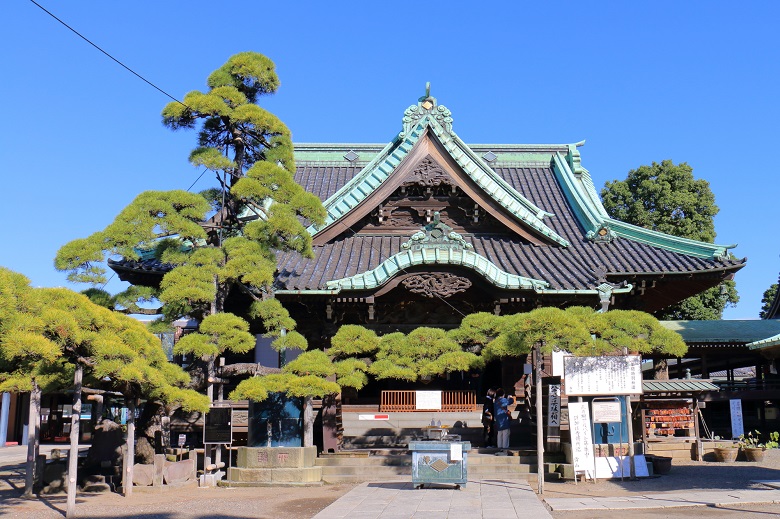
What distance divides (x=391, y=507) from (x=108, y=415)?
2277cm

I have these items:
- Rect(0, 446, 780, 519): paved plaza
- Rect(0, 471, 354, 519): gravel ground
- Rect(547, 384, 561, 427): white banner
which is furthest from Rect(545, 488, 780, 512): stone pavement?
Rect(0, 471, 354, 519): gravel ground

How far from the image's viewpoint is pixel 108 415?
30.8 m

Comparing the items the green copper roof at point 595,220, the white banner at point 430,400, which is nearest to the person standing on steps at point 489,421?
the white banner at point 430,400

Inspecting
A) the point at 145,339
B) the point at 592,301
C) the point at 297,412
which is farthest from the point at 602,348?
the point at 145,339

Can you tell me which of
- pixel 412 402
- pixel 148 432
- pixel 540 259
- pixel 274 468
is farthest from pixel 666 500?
pixel 148 432

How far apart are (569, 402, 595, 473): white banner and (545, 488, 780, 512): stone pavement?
1.91m

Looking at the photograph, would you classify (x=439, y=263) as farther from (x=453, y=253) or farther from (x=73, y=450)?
(x=73, y=450)

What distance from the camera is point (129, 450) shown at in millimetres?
13305

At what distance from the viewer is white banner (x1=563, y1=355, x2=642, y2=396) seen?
1495 cm

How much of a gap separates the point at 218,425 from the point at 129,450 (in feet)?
7.00

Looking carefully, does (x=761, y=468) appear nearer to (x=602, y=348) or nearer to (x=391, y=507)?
(x=602, y=348)

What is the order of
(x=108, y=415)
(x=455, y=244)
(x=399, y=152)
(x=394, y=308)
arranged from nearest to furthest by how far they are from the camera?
(x=455, y=244), (x=394, y=308), (x=399, y=152), (x=108, y=415)

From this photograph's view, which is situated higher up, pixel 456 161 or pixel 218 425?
pixel 456 161

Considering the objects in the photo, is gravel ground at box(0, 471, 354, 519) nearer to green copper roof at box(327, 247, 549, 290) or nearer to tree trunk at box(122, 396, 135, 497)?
tree trunk at box(122, 396, 135, 497)
